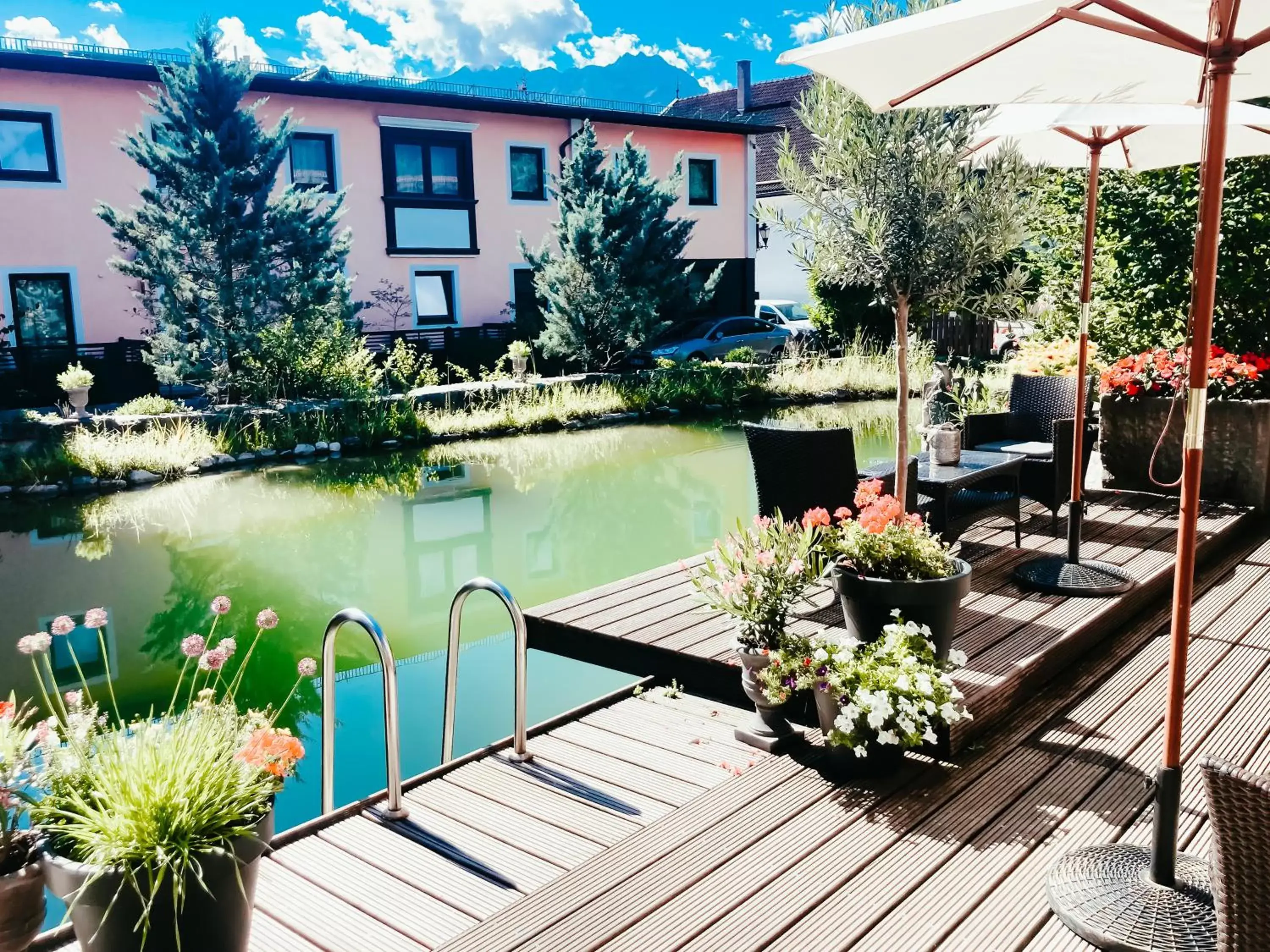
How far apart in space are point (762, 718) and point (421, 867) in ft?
4.68

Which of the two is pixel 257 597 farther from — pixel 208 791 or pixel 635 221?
pixel 635 221

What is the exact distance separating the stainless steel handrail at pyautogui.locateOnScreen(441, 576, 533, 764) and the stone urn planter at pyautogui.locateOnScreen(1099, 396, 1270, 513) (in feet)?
16.0

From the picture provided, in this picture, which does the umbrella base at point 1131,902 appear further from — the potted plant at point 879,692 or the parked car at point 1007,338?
the parked car at point 1007,338

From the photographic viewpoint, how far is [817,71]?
3.82 metres

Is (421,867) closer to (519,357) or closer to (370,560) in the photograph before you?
(370,560)

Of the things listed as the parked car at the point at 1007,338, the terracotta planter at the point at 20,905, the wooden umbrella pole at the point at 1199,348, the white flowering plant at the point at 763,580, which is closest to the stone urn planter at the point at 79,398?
the white flowering plant at the point at 763,580

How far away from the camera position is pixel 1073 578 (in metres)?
5.21

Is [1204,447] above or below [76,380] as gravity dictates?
below

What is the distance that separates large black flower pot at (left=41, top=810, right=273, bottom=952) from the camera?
2.26 m

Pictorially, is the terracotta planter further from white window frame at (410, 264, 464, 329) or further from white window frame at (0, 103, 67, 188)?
white window frame at (410, 264, 464, 329)

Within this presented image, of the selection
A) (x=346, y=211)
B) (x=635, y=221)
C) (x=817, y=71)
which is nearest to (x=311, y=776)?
(x=817, y=71)

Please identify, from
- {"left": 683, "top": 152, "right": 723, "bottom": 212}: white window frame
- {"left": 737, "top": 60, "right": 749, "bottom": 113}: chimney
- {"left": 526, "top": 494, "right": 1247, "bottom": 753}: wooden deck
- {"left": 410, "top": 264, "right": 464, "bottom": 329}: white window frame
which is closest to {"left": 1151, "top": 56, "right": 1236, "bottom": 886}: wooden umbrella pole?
{"left": 526, "top": 494, "right": 1247, "bottom": 753}: wooden deck

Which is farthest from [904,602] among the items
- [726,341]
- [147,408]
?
[726,341]

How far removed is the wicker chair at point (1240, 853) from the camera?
1.79 meters
